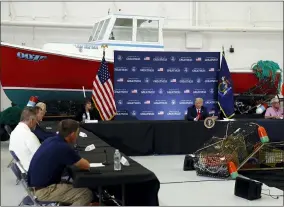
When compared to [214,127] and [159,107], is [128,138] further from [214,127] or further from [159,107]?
[159,107]

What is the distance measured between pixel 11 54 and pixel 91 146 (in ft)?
17.6

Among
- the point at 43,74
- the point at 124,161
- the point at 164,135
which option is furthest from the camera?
the point at 43,74

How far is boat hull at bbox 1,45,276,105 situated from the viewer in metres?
9.38

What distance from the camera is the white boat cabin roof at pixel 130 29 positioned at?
10.7 metres

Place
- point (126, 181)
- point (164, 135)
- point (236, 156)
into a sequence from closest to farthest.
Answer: point (126, 181)
point (236, 156)
point (164, 135)

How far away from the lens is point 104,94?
357 inches

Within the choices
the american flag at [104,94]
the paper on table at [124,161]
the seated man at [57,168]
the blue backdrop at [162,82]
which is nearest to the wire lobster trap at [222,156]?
the paper on table at [124,161]

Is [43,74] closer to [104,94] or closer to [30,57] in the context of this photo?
[30,57]

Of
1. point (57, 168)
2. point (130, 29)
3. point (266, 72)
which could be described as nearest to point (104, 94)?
point (130, 29)

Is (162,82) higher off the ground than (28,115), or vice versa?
(162,82)

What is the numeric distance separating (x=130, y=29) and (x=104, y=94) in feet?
8.38

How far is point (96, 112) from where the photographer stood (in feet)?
31.9

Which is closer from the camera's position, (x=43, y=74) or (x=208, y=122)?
(x=208, y=122)

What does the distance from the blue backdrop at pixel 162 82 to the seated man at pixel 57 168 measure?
602cm
